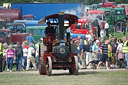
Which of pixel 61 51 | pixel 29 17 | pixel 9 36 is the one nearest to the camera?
pixel 61 51

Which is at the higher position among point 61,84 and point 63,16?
point 63,16

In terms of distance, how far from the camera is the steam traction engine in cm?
2031

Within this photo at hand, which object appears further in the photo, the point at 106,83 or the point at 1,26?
the point at 1,26

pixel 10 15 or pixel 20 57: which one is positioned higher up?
pixel 10 15

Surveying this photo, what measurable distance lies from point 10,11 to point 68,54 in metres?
26.2

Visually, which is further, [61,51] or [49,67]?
[61,51]

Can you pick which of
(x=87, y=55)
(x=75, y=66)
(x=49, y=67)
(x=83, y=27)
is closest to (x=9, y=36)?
(x=87, y=55)

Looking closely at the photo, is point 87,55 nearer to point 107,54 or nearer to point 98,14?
point 107,54

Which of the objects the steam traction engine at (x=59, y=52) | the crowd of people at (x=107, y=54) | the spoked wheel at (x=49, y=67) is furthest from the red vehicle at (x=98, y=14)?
the spoked wheel at (x=49, y=67)

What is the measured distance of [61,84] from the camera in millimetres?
16438

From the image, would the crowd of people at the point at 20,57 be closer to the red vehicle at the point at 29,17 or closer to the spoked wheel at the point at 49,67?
the spoked wheel at the point at 49,67

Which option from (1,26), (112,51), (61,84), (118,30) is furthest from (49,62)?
(118,30)

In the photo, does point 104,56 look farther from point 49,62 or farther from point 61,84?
point 61,84

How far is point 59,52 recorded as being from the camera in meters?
20.2
